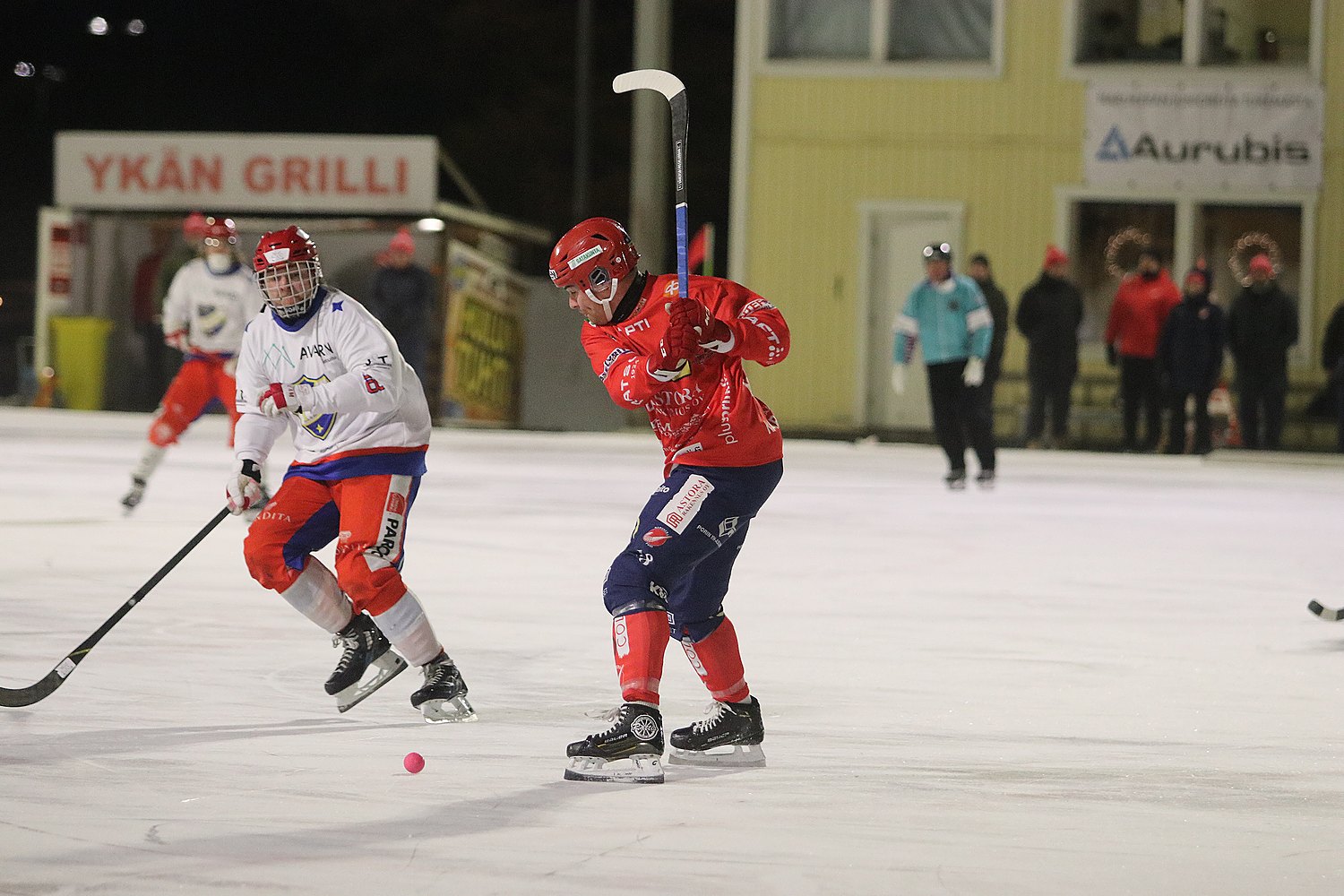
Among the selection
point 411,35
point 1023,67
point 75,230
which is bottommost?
point 75,230

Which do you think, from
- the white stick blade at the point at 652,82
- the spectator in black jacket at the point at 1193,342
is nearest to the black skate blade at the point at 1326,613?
the white stick blade at the point at 652,82

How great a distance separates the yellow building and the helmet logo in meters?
16.6

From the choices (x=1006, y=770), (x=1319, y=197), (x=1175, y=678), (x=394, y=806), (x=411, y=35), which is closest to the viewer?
(x=394, y=806)

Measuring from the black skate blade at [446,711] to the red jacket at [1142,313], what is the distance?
14365 mm

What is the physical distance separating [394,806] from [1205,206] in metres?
18.3

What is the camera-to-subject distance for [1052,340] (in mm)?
19672

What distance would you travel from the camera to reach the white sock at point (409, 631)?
20.3 ft

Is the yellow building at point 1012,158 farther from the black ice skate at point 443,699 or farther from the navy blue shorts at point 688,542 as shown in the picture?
the navy blue shorts at point 688,542

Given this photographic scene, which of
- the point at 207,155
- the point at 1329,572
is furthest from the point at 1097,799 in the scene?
the point at 207,155

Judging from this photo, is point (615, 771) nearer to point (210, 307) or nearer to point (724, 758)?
point (724, 758)

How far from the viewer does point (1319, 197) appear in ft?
71.3

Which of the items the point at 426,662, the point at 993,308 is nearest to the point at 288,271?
the point at 426,662

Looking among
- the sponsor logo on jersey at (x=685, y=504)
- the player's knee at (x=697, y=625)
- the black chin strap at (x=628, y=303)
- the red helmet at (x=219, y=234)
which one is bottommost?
the player's knee at (x=697, y=625)

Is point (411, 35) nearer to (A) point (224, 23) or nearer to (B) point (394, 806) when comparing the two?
(A) point (224, 23)
